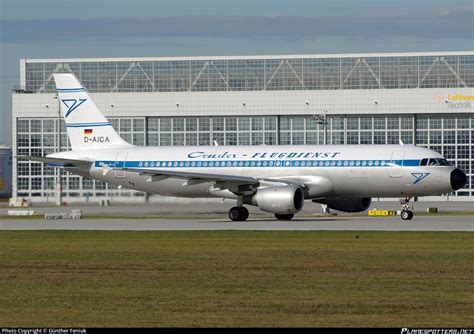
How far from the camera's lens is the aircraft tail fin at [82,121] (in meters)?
63.5

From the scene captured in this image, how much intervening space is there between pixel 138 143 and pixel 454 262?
71.1 meters

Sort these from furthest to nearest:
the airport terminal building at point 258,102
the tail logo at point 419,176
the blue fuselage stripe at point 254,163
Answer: the airport terminal building at point 258,102 → the blue fuselage stripe at point 254,163 → the tail logo at point 419,176

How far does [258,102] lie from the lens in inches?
3804

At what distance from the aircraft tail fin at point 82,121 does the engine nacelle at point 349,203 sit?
46.4 ft

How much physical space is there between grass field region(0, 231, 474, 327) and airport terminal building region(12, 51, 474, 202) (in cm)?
5640

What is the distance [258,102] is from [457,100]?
18648mm

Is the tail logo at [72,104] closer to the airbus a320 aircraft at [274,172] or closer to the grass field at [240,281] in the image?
the airbus a320 aircraft at [274,172]

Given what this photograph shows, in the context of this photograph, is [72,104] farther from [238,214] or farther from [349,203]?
[349,203]

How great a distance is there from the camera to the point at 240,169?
58.0m

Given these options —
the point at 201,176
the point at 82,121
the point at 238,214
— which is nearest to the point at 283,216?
the point at 238,214

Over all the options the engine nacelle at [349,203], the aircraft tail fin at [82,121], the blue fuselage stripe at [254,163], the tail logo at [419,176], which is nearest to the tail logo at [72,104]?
the aircraft tail fin at [82,121]

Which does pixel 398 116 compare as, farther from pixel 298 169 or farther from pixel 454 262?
pixel 454 262

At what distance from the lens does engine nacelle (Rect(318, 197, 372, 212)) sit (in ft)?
188

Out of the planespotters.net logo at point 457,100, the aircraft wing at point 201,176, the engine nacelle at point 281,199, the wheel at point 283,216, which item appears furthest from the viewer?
the planespotters.net logo at point 457,100
